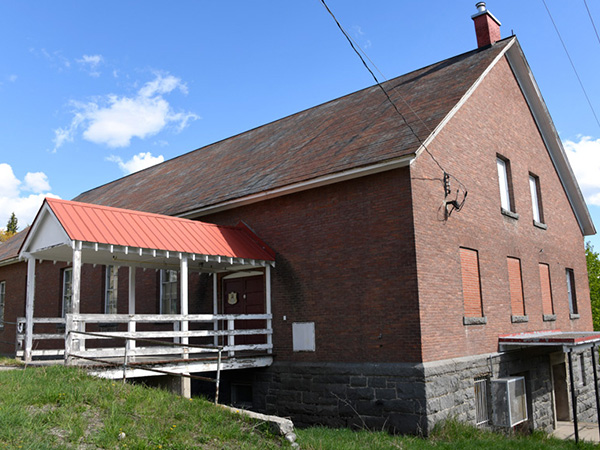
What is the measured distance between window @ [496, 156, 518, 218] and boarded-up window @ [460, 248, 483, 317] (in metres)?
3.15

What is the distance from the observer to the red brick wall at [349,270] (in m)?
11.9

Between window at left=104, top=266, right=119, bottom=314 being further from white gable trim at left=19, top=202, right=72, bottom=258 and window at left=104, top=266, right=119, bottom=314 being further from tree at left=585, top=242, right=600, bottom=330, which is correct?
tree at left=585, top=242, right=600, bottom=330

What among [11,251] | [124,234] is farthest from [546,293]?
[11,251]

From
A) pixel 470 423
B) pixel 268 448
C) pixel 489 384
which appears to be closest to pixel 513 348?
pixel 489 384

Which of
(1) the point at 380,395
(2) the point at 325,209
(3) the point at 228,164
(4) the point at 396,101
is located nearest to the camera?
(1) the point at 380,395

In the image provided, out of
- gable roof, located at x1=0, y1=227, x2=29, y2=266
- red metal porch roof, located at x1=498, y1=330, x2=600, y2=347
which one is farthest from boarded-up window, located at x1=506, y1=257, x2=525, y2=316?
gable roof, located at x1=0, y1=227, x2=29, y2=266

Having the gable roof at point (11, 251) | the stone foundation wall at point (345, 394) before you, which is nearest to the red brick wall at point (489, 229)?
the stone foundation wall at point (345, 394)

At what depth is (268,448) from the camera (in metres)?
8.01

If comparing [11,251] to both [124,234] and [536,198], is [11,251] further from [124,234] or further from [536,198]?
[536,198]

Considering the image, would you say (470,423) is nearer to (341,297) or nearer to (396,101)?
(341,297)

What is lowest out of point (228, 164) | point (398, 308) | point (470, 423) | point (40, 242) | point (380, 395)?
point (470, 423)

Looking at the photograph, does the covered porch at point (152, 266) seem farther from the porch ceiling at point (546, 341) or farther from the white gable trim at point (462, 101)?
the porch ceiling at point (546, 341)

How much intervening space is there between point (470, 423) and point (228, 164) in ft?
39.0

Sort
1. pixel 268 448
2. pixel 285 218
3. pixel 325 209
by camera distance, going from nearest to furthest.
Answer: pixel 268 448 → pixel 325 209 → pixel 285 218
